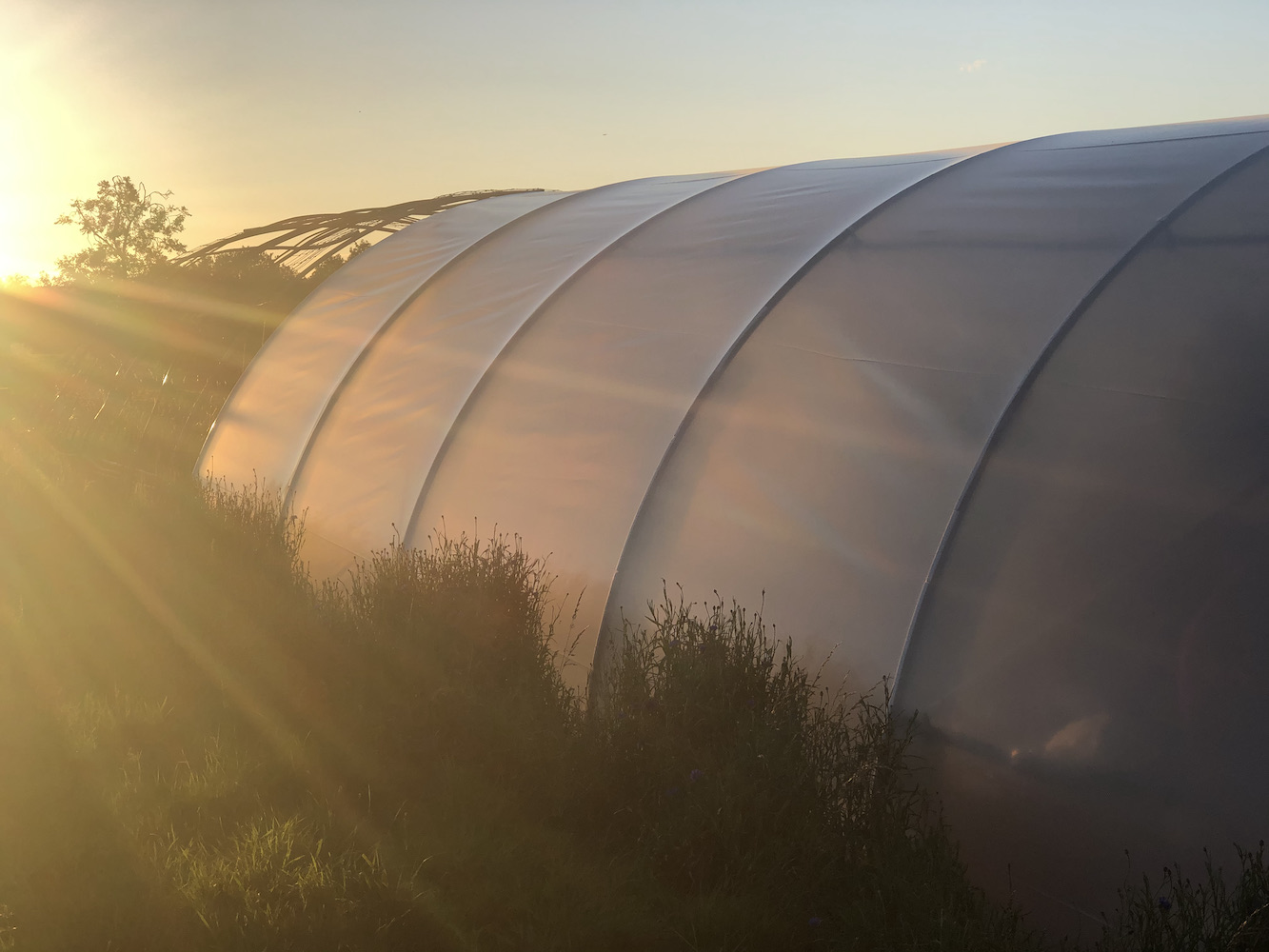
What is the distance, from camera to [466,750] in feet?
21.8

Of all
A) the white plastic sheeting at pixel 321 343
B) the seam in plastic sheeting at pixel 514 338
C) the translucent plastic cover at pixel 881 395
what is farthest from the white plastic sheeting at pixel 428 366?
the translucent plastic cover at pixel 881 395

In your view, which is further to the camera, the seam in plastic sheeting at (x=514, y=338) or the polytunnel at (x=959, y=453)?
the seam in plastic sheeting at (x=514, y=338)

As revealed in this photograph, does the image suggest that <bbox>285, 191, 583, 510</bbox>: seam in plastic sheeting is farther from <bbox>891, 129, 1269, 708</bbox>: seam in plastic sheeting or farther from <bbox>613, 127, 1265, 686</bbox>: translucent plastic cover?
<bbox>891, 129, 1269, 708</bbox>: seam in plastic sheeting

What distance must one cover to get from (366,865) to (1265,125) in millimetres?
8501

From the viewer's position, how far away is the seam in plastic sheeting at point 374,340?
12.9 m

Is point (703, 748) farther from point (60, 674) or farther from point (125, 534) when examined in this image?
Answer: point (125, 534)

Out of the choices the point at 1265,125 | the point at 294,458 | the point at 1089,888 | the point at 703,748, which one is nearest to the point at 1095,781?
the point at 1089,888

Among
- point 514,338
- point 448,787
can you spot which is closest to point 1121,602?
point 448,787

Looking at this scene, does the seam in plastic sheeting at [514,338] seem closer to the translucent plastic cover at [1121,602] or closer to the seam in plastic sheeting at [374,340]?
the seam in plastic sheeting at [374,340]

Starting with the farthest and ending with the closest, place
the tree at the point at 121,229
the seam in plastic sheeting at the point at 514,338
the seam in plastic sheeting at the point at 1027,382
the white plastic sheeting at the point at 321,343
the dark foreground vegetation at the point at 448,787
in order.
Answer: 1. the tree at the point at 121,229
2. the white plastic sheeting at the point at 321,343
3. the seam in plastic sheeting at the point at 514,338
4. the seam in plastic sheeting at the point at 1027,382
5. the dark foreground vegetation at the point at 448,787

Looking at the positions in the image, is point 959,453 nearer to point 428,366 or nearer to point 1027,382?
point 1027,382

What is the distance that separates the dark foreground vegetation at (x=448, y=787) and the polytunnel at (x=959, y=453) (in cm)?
43

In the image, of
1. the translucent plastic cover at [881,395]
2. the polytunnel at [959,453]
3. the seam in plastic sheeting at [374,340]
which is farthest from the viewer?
the seam in plastic sheeting at [374,340]

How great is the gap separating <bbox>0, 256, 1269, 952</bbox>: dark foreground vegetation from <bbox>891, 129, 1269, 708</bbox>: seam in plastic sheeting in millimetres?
587
